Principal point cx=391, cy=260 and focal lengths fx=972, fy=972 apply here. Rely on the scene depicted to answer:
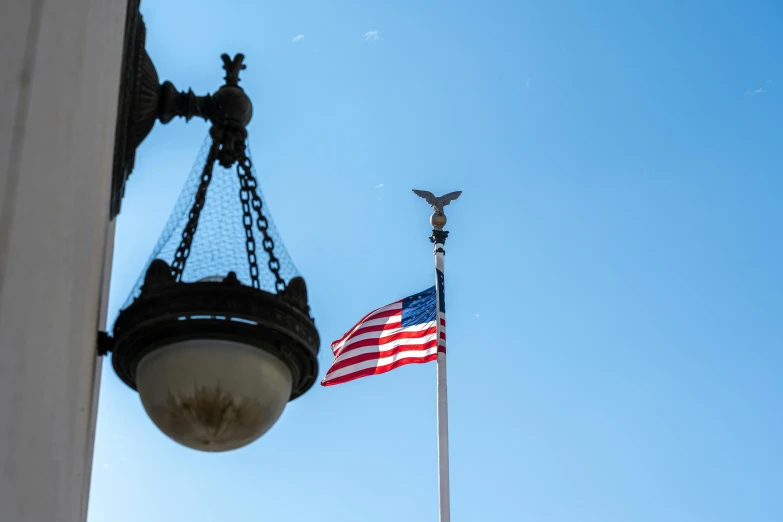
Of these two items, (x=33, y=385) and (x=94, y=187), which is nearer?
(x=33, y=385)

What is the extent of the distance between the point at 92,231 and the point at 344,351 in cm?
1069

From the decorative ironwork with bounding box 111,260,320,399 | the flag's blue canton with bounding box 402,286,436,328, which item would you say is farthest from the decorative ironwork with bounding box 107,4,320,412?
the flag's blue canton with bounding box 402,286,436,328

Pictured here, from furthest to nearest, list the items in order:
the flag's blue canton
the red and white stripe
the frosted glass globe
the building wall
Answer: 1. the flag's blue canton
2. the red and white stripe
3. the frosted glass globe
4. the building wall

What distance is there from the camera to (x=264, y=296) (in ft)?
8.70

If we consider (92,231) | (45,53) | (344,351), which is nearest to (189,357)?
(92,231)

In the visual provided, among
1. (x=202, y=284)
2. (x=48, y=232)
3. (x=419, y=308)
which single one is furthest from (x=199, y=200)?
(x=419, y=308)

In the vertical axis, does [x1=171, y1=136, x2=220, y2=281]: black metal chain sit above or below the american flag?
below

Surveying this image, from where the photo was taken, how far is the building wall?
1.37 m

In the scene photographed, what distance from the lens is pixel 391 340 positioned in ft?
43.2

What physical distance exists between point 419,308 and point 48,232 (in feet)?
39.6

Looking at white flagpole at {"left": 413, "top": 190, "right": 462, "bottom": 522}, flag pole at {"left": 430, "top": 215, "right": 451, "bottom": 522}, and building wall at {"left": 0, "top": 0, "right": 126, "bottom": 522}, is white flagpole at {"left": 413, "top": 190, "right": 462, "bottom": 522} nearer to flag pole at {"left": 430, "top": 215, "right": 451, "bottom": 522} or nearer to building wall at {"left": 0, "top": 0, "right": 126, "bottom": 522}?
flag pole at {"left": 430, "top": 215, "right": 451, "bottom": 522}

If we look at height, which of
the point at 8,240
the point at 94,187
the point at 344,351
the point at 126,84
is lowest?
the point at 8,240

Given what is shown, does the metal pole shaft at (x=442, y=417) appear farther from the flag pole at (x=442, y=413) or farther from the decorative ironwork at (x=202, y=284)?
the decorative ironwork at (x=202, y=284)

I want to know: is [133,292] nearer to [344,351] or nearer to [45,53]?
[45,53]
